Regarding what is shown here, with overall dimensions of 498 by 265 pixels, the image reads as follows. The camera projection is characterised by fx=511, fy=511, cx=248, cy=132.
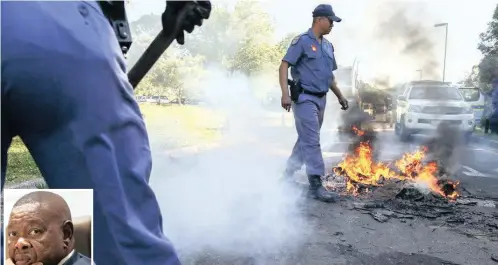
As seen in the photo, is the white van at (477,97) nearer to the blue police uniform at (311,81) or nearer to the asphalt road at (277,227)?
the asphalt road at (277,227)

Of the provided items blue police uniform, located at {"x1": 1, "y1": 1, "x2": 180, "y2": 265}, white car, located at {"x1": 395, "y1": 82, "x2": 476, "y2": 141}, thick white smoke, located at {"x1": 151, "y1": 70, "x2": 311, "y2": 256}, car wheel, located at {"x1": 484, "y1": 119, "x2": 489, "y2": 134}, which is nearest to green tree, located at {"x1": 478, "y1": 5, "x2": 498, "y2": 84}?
car wheel, located at {"x1": 484, "y1": 119, "x2": 489, "y2": 134}

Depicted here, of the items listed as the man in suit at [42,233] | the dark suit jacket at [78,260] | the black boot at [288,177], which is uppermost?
the man in suit at [42,233]

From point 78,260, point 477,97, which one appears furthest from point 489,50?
point 78,260

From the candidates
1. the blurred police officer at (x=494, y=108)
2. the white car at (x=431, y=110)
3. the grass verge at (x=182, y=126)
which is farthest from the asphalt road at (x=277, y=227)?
the blurred police officer at (x=494, y=108)

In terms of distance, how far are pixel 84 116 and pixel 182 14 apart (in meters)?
0.40

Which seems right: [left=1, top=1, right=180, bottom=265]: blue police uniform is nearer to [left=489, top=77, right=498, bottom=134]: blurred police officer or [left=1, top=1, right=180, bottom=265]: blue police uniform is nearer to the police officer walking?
the police officer walking

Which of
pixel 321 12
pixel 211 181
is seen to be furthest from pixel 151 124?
pixel 321 12

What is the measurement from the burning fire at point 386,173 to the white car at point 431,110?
5.28m

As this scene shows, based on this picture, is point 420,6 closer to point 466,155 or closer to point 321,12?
point 466,155

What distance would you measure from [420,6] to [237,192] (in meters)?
12.3

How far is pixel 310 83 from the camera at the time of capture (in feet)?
17.0

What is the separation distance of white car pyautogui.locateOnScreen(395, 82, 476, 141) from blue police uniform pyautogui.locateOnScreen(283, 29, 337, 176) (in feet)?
22.0

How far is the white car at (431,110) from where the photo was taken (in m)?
11.5

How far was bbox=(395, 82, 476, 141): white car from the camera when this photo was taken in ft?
37.9
